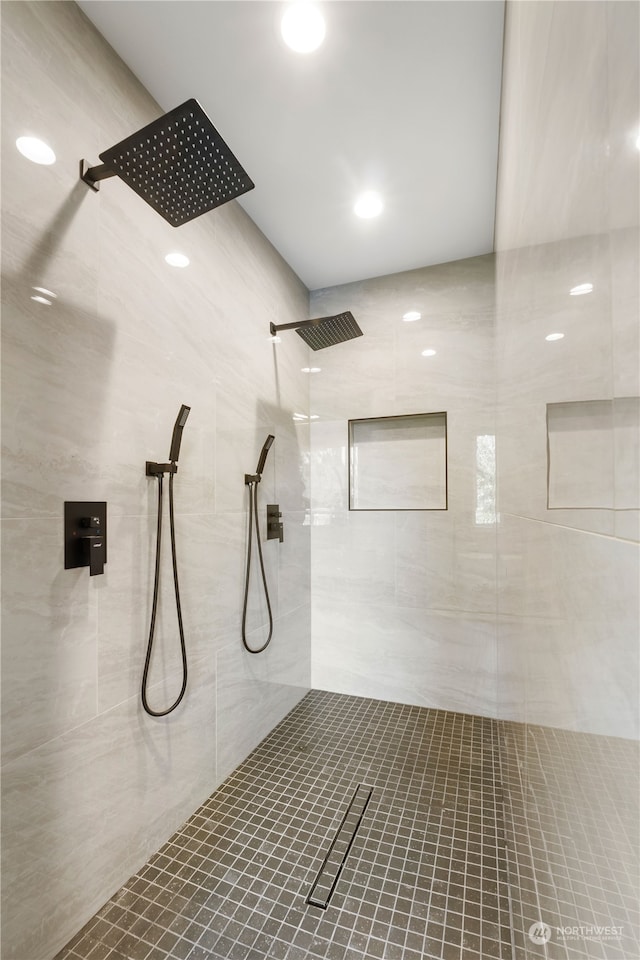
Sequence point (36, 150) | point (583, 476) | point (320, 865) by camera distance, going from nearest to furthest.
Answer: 1. point (583, 476)
2. point (36, 150)
3. point (320, 865)

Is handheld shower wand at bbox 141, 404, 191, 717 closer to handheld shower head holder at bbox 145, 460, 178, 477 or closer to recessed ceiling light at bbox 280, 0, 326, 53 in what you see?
handheld shower head holder at bbox 145, 460, 178, 477

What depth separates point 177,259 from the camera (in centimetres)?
149

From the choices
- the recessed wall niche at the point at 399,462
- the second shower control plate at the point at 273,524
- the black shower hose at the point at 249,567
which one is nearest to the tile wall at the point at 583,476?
the black shower hose at the point at 249,567

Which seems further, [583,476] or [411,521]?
[411,521]

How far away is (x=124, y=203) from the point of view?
4.13ft

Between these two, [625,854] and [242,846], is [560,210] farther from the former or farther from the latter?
[242,846]

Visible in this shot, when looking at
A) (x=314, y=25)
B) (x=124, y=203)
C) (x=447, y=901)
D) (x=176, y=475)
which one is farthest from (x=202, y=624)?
(x=314, y=25)

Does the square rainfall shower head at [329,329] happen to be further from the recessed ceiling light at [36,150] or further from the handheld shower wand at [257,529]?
the recessed ceiling light at [36,150]

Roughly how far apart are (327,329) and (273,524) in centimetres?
94

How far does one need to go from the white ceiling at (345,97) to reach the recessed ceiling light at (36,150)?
47 centimetres

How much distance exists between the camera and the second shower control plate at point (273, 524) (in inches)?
81.4

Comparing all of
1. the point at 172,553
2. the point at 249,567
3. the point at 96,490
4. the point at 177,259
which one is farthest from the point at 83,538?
the point at 177,259

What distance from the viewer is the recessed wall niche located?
2361 mm

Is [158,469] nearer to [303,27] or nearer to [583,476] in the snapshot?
[583,476]
